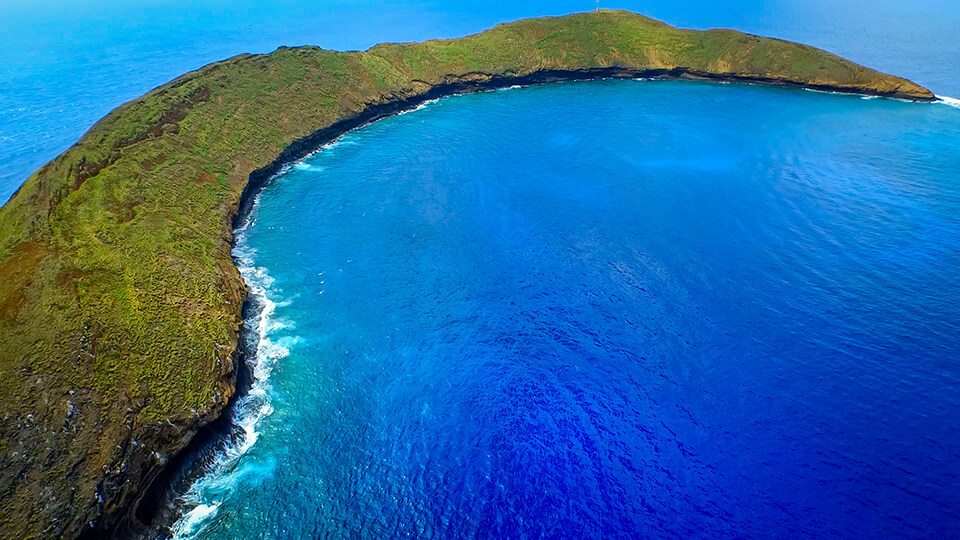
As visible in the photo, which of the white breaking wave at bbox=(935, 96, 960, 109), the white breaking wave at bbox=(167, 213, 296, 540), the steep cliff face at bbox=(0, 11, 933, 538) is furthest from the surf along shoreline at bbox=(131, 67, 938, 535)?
the white breaking wave at bbox=(935, 96, 960, 109)

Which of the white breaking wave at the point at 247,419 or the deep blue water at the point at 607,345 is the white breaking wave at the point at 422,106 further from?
the white breaking wave at the point at 247,419

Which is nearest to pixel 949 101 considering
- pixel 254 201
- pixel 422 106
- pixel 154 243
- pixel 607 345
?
pixel 607 345

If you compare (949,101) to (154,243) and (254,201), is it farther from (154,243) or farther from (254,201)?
(154,243)

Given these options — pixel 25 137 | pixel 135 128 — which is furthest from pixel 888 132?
pixel 25 137

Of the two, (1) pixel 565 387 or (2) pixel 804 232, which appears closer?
(1) pixel 565 387

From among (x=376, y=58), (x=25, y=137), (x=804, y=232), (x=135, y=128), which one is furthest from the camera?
(x=376, y=58)

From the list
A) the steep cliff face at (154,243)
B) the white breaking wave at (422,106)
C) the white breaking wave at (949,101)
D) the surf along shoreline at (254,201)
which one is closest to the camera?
the steep cliff face at (154,243)

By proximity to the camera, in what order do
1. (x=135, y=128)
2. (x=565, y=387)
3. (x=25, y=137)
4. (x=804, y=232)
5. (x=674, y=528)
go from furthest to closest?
(x=25, y=137) → (x=135, y=128) → (x=804, y=232) → (x=565, y=387) → (x=674, y=528)

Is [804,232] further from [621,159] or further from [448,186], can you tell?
[448,186]

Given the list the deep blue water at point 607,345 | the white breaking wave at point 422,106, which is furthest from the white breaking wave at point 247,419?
the white breaking wave at point 422,106
